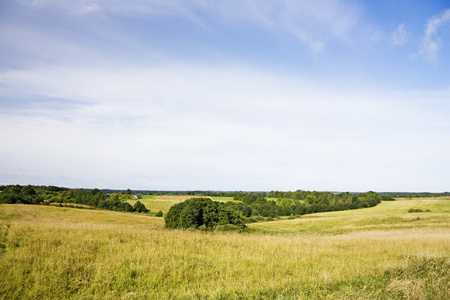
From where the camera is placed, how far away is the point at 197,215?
33.3 meters

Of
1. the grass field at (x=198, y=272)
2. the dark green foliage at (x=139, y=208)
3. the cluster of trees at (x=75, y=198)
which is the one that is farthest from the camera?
the dark green foliage at (x=139, y=208)

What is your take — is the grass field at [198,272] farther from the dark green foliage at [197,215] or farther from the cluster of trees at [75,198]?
the cluster of trees at [75,198]

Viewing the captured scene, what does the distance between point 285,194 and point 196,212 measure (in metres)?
139

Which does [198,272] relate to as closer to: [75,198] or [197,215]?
[197,215]

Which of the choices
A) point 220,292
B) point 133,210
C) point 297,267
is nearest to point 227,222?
point 297,267

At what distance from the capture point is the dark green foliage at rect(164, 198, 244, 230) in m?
32.3

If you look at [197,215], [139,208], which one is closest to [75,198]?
[139,208]

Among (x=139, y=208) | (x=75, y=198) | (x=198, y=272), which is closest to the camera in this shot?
(x=198, y=272)

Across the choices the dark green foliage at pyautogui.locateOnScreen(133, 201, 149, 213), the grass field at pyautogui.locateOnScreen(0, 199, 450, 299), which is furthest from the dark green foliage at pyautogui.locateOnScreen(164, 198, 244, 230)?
the dark green foliage at pyautogui.locateOnScreen(133, 201, 149, 213)

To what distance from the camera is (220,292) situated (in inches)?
214

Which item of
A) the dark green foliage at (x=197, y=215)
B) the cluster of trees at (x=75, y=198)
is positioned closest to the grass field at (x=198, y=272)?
the dark green foliage at (x=197, y=215)

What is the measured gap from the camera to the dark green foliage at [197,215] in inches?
1272

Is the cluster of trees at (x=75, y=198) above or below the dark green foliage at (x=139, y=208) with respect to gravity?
above

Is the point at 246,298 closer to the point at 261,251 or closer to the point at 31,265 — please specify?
the point at 261,251
